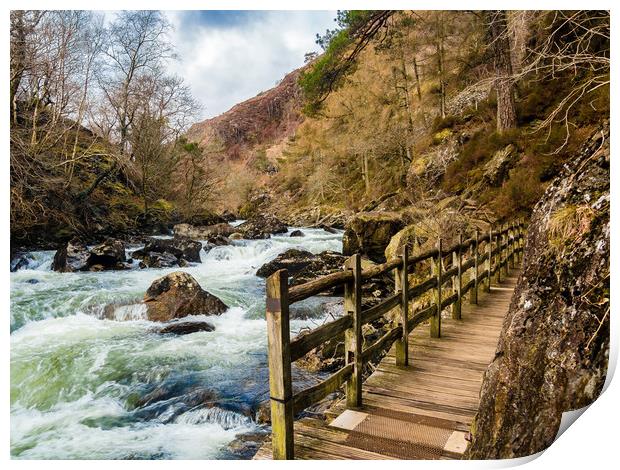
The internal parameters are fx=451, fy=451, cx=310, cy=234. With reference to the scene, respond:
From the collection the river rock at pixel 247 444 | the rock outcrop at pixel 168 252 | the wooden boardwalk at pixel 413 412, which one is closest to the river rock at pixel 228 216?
the rock outcrop at pixel 168 252

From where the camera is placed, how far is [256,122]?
1381 centimetres

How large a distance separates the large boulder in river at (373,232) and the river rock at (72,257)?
5.90 meters

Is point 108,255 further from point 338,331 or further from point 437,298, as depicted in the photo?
point 338,331

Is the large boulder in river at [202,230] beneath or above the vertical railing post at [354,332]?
above

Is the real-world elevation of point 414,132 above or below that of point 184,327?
above

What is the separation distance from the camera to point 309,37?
575 cm

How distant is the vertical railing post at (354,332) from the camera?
278cm

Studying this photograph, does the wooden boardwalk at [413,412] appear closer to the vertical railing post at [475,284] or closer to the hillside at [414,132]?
the vertical railing post at [475,284]

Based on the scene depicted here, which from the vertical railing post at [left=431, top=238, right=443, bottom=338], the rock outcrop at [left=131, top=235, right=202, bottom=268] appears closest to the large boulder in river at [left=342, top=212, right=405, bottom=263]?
the rock outcrop at [left=131, top=235, right=202, bottom=268]

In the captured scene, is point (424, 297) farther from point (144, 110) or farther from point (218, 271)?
point (144, 110)

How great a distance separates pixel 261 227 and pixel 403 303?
12.7m

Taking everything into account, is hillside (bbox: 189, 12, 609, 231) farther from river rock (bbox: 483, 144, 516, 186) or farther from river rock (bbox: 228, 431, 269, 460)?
river rock (bbox: 228, 431, 269, 460)

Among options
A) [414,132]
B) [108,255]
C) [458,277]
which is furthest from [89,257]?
[414,132]

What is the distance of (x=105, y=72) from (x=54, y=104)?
1167 mm
